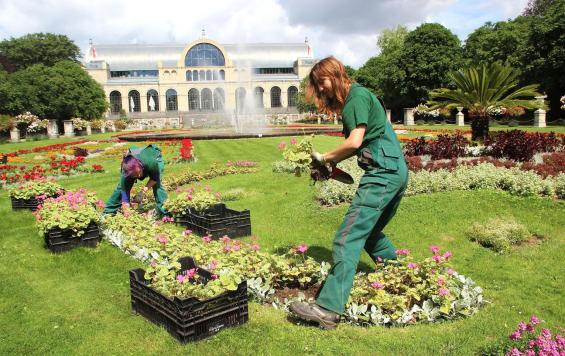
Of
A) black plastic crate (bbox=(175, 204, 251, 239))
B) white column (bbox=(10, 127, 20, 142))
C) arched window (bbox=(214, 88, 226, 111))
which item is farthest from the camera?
arched window (bbox=(214, 88, 226, 111))

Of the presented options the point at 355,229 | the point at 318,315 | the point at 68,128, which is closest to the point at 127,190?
the point at 318,315

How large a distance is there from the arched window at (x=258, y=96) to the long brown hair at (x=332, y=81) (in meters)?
81.4

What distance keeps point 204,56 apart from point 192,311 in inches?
3233

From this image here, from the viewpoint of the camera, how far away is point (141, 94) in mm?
79750

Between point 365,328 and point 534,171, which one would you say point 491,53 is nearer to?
point 534,171

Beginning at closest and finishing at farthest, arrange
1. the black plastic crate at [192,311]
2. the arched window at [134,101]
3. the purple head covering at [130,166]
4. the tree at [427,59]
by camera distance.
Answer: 1. the black plastic crate at [192,311]
2. the purple head covering at [130,166]
3. the tree at [427,59]
4. the arched window at [134,101]

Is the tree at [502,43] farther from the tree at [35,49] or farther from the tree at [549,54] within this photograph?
the tree at [35,49]

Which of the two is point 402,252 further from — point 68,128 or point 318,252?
point 68,128

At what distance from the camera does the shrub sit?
19.3 ft

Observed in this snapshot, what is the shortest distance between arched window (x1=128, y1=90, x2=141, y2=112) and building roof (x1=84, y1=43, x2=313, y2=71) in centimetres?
780

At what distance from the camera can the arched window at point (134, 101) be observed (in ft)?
262

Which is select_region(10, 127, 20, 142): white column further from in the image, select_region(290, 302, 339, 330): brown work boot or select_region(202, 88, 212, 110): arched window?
select_region(202, 88, 212, 110): arched window

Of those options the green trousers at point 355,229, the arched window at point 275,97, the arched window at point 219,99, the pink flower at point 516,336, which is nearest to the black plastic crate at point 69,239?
the green trousers at point 355,229

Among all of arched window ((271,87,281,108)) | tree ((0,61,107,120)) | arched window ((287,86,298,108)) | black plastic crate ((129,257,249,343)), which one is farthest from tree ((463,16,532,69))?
arched window ((271,87,281,108))
